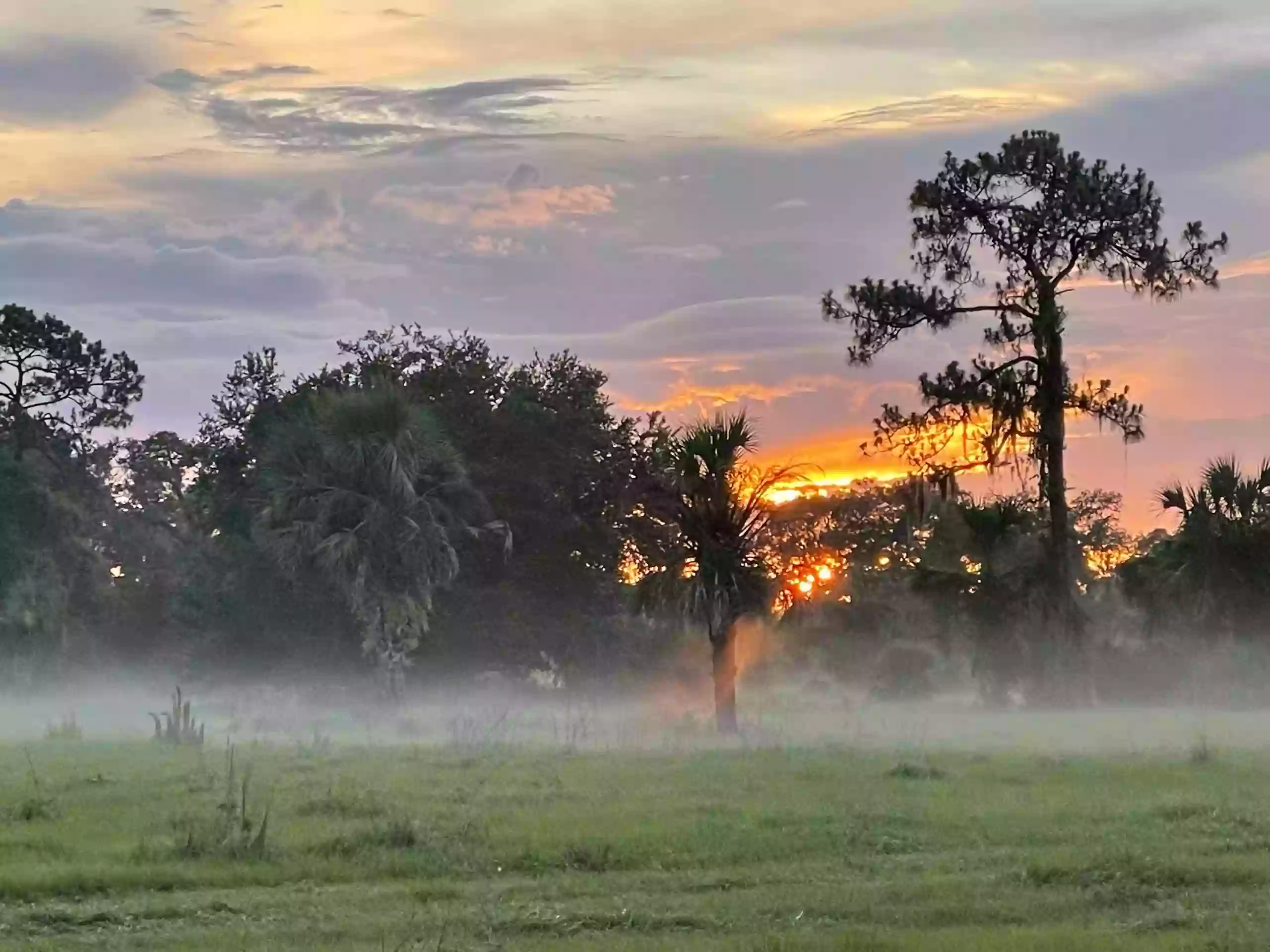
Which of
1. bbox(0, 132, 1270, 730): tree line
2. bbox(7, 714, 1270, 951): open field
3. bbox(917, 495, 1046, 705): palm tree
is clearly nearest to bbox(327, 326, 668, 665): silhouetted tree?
bbox(0, 132, 1270, 730): tree line

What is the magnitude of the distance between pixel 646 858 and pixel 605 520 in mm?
36448

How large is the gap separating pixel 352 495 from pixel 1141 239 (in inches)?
791

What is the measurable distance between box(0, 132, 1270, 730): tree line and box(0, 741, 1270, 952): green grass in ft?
34.3

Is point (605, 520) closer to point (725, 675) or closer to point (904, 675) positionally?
point (904, 675)

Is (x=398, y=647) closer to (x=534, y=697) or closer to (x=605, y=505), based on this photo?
(x=534, y=697)

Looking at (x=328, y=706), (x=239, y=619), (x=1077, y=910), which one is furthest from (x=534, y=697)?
(x=1077, y=910)

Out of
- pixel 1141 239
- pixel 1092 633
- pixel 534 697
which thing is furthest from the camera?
pixel 534 697

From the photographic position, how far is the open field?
10461mm

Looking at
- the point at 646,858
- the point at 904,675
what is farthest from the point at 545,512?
the point at 646,858

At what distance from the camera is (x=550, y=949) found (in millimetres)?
9898

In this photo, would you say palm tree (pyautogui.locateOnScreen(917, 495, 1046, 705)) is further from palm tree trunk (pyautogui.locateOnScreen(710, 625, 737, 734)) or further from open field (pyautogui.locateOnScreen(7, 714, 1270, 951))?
open field (pyautogui.locateOnScreen(7, 714, 1270, 951))

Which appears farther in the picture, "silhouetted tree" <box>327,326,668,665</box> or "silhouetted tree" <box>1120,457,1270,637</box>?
"silhouetted tree" <box>327,326,668,665</box>

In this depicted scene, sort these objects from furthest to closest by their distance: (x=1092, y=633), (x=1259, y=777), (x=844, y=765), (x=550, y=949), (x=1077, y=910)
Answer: (x=1092, y=633) < (x=844, y=765) < (x=1259, y=777) < (x=1077, y=910) < (x=550, y=949)

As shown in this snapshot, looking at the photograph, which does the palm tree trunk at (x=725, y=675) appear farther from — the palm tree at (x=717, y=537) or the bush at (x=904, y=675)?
the bush at (x=904, y=675)
